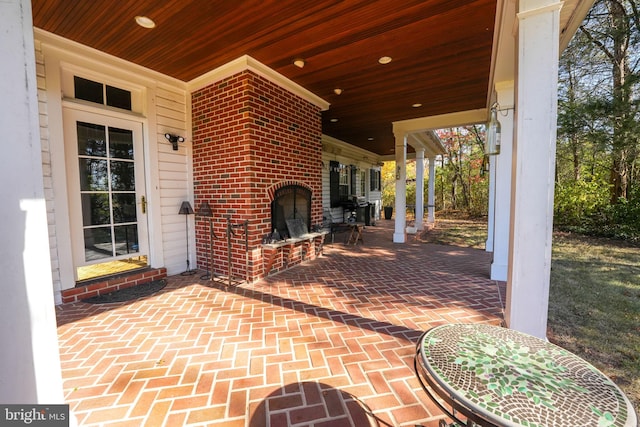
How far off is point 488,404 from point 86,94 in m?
4.54

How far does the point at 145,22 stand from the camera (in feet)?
8.35

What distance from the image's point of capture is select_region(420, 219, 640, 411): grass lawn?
75.0 inches

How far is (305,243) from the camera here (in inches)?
183

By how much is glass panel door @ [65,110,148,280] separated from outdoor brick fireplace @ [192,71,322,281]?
0.80 meters

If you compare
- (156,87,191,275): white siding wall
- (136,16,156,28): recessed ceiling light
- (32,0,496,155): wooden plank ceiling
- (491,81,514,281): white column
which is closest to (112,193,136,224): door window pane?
(156,87,191,275): white siding wall

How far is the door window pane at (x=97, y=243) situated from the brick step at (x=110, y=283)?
296 mm

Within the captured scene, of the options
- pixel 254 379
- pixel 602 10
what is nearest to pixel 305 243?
pixel 254 379

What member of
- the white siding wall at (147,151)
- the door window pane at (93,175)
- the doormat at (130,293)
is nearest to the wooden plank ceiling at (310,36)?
the white siding wall at (147,151)

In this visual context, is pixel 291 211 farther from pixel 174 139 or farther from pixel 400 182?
pixel 400 182

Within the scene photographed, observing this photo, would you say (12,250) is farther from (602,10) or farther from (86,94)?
(602,10)

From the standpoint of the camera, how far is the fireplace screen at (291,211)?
4.13 metres

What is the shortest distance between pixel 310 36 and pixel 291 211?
2.53 meters

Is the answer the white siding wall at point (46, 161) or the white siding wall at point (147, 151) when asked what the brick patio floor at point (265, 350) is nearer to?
the white siding wall at point (46, 161)

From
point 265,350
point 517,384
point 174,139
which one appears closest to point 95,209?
point 174,139
